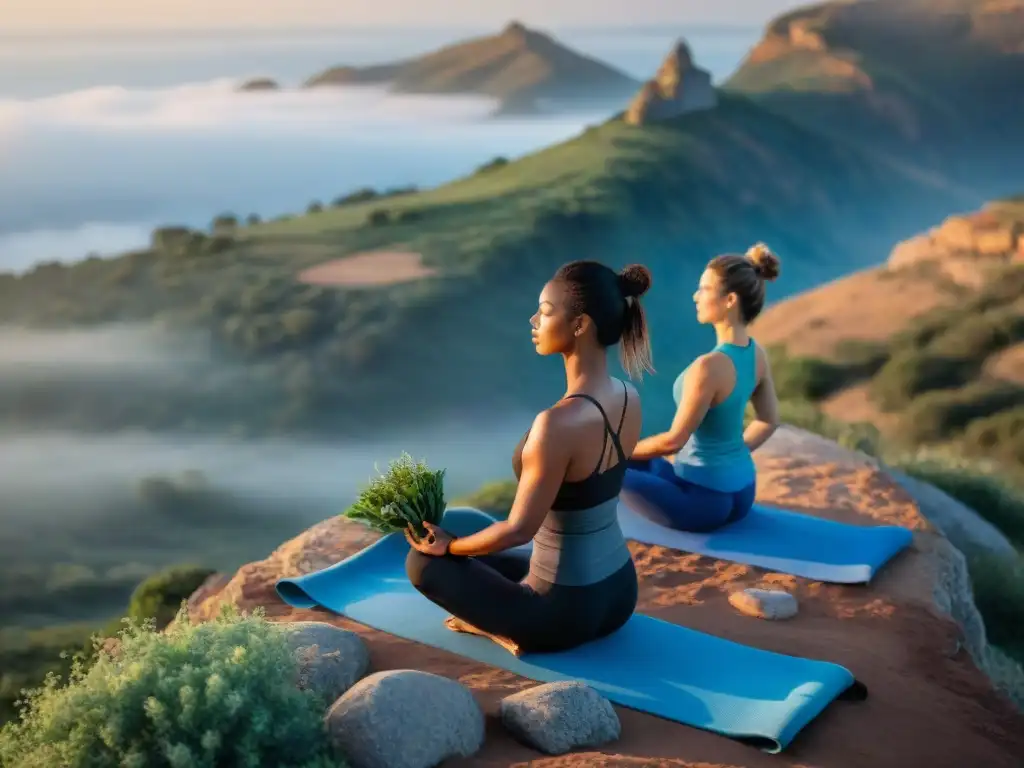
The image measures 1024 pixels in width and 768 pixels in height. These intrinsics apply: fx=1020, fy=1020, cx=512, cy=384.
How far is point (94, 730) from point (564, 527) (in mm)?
1643

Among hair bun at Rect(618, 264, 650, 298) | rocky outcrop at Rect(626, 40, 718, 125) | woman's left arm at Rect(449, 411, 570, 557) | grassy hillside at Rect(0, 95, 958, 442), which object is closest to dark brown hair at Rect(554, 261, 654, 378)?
hair bun at Rect(618, 264, 650, 298)

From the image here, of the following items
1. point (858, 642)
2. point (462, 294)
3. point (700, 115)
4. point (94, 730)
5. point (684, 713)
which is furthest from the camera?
point (700, 115)

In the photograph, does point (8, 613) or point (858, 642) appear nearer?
point (858, 642)

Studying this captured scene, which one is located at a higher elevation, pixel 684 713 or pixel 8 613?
pixel 684 713

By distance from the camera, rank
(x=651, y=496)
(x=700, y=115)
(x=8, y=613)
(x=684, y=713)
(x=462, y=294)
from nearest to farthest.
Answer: (x=684, y=713)
(x=651, y=496)
(x=8, y=613)
(x=462, y=294)
(x=700, y=115)

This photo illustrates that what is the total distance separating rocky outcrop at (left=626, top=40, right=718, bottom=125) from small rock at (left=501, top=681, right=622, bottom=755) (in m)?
28.0

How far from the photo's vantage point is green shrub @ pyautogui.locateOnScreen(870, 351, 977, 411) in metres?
16.5

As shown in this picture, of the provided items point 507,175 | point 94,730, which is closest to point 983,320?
point 507,175

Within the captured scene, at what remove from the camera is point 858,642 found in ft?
13.8

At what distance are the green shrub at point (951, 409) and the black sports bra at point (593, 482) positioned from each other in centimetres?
1200

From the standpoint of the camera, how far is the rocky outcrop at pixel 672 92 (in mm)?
29828

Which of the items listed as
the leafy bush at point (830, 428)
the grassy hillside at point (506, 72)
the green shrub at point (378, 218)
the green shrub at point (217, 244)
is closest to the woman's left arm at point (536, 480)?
the leafy bush at point (830, 428)

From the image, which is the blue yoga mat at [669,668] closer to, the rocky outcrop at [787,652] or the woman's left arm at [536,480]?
the rocky outcrop at [787,652]

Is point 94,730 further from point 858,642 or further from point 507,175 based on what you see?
point 507,175
